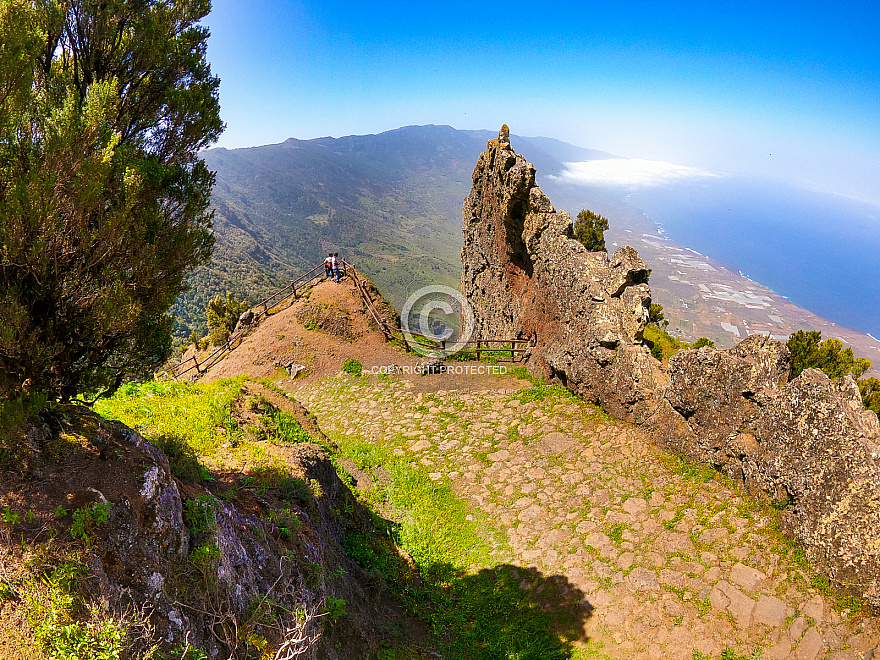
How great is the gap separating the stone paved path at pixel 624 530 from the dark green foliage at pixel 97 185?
7.88 meters

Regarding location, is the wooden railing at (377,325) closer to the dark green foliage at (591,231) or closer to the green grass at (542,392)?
the green grass at (542,392)

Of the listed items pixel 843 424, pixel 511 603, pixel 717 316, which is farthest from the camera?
pixel 717 316

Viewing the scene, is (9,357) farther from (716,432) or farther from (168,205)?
(716,432)

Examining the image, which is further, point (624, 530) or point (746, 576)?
point (624, 530)

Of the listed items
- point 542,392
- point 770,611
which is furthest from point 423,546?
point 542,392

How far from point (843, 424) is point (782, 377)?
1.47m

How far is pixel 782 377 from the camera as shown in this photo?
26.2ft

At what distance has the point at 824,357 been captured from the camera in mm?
17594

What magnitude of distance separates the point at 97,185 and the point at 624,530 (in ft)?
32.5

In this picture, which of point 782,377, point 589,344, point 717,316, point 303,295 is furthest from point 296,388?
point 717,316

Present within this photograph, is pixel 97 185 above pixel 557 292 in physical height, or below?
above

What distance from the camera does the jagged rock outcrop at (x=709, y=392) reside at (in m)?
6.47

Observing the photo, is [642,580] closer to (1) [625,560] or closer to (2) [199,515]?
(1) [625,560]

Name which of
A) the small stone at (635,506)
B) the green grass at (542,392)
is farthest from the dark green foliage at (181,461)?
the green grass at (542,392)
